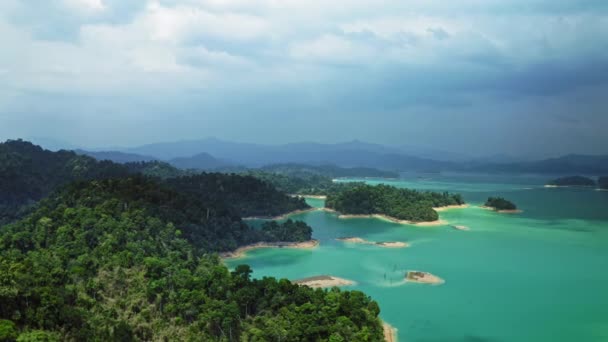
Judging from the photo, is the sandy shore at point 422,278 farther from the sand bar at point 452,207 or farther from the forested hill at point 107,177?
the sand bar at point 452,207

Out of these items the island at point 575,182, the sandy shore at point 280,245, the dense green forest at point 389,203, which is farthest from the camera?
the island at point 575,182

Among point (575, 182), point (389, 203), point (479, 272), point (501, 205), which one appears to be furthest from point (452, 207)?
point (575, 182)

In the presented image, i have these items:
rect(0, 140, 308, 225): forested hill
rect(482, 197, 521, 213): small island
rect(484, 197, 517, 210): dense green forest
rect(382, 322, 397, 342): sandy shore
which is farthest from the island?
rect(382, 322, 397, 342): sandy shore

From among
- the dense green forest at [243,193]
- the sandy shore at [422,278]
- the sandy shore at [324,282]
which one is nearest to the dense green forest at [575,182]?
the dense green forest at [243,193]

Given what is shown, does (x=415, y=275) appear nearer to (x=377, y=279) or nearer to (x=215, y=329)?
(x=377, y=279)

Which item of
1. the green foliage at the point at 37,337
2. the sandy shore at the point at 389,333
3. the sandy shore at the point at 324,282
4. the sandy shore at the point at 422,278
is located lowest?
the sandy shore at the point at 389,333

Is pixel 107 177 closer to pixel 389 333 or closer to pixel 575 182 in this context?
pixel 389 333

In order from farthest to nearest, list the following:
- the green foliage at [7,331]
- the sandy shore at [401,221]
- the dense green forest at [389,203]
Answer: the dense green forest at [389,203] → the sandy shore at [401,221] → the green foliage at [7,331]
